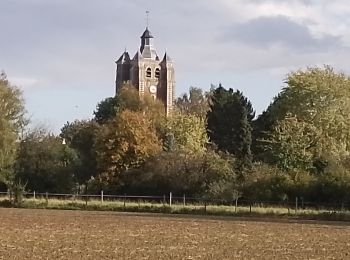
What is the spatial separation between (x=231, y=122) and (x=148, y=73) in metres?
96.0

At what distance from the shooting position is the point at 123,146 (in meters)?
73.6

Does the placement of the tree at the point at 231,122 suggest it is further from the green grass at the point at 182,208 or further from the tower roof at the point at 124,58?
the tower roof at the point at 124,58

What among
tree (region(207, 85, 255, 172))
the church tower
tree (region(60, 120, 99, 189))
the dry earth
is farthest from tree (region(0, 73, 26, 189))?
the church tower

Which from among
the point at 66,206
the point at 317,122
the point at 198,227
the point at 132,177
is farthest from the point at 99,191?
the point at 198,227

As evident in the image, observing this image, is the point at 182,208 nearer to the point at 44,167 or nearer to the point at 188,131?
the point at 44,167

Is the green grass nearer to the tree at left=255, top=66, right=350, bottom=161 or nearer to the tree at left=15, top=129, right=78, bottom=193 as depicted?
the tree at left=15, top=129, right=78, bottom=193

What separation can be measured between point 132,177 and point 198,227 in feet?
106

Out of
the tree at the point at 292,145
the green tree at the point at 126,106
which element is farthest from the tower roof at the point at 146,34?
the tree at the point at 292,145

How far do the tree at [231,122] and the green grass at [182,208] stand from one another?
1926cm

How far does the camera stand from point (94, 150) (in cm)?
7688

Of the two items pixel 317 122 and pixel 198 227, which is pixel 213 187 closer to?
pixel 317 122

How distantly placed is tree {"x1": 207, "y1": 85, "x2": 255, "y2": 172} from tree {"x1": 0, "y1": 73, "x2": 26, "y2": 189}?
A: 20.1 metres

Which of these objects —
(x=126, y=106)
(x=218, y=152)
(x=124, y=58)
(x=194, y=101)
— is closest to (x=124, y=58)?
(x=124, y=58)

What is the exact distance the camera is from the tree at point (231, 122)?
80.3 m
